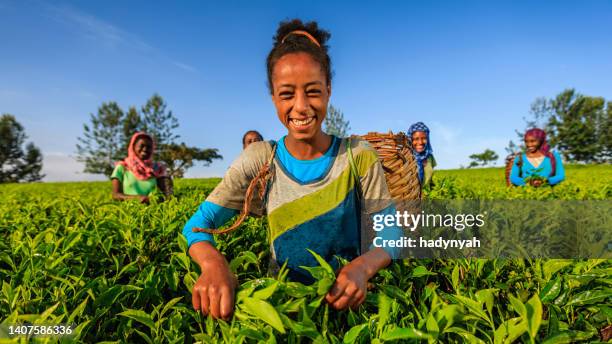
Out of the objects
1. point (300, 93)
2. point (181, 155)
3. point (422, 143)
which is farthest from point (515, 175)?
point (181, 155)

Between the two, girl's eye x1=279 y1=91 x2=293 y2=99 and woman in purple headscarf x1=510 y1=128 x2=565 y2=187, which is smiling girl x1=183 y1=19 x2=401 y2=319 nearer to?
girl's eye x1=279 y1=91 x2=293 y2=99

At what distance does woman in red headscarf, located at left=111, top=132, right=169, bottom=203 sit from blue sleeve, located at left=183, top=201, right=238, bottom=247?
16.6 feet

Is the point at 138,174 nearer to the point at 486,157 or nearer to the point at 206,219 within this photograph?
the point at 206,219

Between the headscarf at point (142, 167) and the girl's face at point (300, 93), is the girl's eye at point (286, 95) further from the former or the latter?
the headscarf at point (142, 167)

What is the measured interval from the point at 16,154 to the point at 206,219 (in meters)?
91.3

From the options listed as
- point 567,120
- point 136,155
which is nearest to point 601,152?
point 567,120

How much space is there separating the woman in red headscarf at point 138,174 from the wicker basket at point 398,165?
5106mm

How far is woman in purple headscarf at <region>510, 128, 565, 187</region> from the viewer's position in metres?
7.05

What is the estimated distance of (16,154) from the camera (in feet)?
241

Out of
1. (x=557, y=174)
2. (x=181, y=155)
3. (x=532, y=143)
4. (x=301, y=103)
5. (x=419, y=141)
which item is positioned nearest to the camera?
(x=301, y=103)

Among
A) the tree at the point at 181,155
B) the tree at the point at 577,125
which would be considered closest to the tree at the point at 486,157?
the tree at the point at 577,125

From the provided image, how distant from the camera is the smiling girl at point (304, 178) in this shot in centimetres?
183

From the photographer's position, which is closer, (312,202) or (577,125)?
(312,202)

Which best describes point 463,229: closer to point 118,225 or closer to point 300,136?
point 300,136
